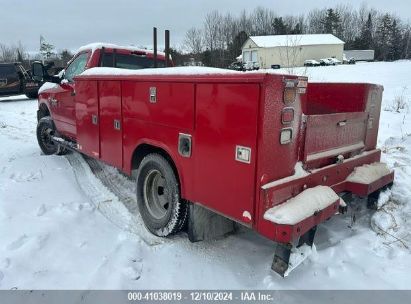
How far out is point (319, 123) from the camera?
3.17m

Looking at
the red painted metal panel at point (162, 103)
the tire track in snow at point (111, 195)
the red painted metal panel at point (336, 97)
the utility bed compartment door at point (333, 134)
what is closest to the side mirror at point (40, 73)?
the tire track in snow at point (111, 195)

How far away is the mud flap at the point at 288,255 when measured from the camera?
2.86 metres

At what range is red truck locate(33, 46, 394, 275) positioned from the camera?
8.71 ft

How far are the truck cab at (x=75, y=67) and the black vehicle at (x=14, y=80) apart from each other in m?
13.9

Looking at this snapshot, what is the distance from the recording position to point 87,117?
5012 millimetres

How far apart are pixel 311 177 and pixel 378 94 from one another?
5.56 ft

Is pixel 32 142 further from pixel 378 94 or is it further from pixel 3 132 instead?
pixel 378 94

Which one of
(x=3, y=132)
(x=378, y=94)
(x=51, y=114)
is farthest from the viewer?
(x=3, y=132)

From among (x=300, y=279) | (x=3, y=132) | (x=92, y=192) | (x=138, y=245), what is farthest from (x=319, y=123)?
(x=3, y=132)

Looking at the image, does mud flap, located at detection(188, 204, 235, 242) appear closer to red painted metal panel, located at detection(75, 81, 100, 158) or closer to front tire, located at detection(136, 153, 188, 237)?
front tire, located at detection(136, 153, 188, 237)

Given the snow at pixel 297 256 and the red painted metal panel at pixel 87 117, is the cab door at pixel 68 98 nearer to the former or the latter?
the red painted metal panel at pixel 87 117

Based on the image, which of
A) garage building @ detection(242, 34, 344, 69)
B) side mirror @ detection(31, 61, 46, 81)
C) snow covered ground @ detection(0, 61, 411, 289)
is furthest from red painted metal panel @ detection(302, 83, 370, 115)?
garage building @ detection(242, 34, 344, 69)

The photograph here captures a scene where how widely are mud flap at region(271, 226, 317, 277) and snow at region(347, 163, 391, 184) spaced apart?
0.92 meters

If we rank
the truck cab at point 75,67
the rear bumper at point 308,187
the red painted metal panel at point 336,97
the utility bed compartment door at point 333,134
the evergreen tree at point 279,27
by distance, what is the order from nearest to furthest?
the rear bumper at point 308,187, the utility bed compartment door at point 333,134, the red painted metal panel at point 336,97, the truck cab at point 75,67, the evergreen tree at point 279,27
